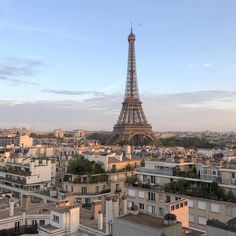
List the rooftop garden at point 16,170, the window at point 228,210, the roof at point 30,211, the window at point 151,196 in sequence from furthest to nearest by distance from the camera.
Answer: the rooftop garden at point 16,170, the window at point 151,196, the window at point 228,210, the roof at point 30,211

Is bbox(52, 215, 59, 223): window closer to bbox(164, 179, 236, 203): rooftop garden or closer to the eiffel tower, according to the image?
bbox(164, 179, 236, 203): rooftop garden

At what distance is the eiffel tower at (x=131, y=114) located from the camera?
330ft

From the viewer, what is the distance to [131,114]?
103 metres

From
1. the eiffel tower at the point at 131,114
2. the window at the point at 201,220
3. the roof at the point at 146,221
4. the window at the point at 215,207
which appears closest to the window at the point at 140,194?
the window at the point at 201,220

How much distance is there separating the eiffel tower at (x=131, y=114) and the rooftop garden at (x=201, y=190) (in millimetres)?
71723

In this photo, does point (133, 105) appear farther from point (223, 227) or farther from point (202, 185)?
point (223, 227)

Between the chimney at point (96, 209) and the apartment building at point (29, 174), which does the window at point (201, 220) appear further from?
the apartment building at point (29, 174)

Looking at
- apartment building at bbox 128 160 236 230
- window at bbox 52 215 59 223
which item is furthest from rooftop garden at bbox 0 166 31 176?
window at bbox 52 215 59 223

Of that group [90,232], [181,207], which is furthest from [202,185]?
[90,232]

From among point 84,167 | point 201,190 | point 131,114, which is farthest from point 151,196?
point 131,114

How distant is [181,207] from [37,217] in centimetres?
837

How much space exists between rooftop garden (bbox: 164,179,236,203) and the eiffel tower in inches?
2824

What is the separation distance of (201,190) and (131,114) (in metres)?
78.2

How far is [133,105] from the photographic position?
10369 cm
